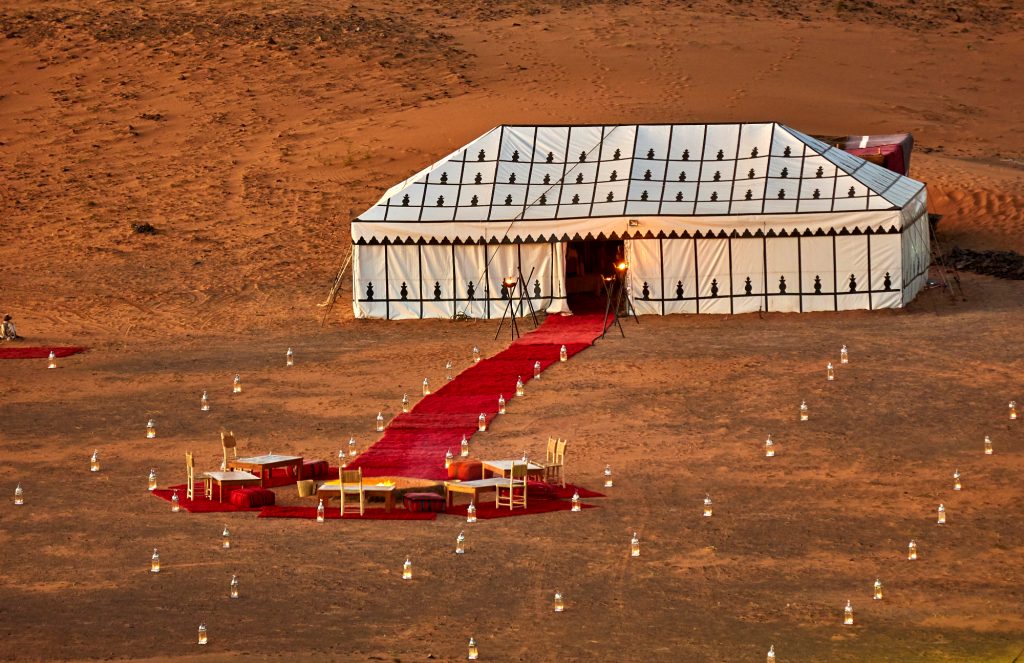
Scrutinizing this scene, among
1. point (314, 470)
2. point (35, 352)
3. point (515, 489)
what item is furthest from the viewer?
point (35, 352)

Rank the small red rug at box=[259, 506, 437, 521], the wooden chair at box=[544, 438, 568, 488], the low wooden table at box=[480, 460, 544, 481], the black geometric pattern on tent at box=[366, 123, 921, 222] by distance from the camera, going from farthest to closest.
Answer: the black geometric pattern on tent at box=[366, 123, 921, 222] → the wooden chair at box=[544, 438, 568, 488] → the low wooden table at box=[480, 460, 544, 481] → the small red rug at box=[259, 506, 437, 521]

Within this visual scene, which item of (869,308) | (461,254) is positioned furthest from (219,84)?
(869,308)

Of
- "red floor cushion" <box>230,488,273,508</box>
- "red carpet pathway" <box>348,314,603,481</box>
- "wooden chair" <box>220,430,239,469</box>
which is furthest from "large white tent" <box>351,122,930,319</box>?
"red floor cushion" <box>230,488,273,508</box>

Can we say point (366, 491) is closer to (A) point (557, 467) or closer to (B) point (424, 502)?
(B) point (424, 502)

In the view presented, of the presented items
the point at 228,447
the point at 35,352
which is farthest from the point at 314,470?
the point at 35,352

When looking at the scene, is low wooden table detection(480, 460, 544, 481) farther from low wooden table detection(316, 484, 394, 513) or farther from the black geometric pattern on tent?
the black geometric pattern on tent

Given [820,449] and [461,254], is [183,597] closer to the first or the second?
[820,449]
